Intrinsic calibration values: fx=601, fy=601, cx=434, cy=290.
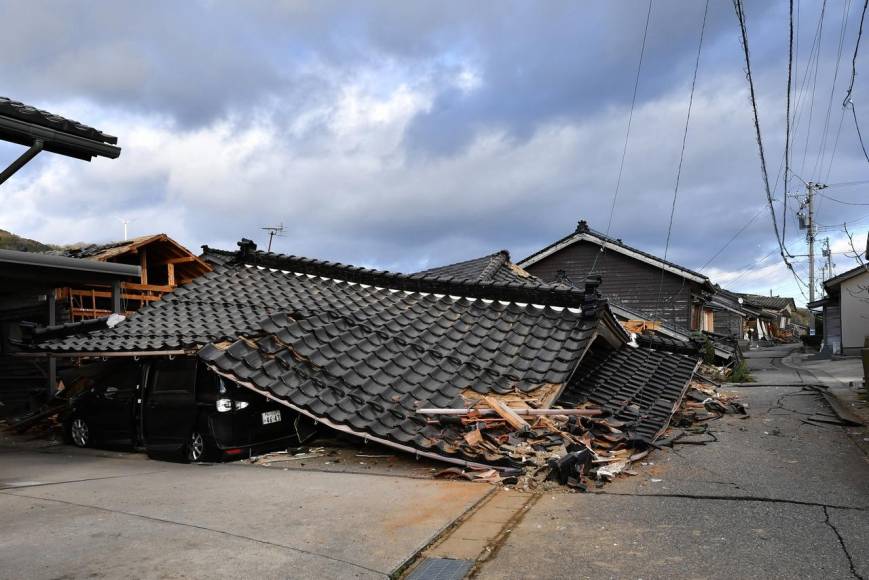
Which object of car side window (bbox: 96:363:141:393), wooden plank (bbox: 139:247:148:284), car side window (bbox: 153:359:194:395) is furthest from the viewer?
wooden plank (bbox: 139:247:148:284)

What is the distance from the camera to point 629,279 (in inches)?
1091

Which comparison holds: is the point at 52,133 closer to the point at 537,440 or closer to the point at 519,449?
the point at 519,449

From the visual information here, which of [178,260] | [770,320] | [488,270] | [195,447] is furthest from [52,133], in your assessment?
[770,320]

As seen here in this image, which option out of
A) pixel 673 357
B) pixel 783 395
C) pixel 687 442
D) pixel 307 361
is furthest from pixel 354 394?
pixel 783 395

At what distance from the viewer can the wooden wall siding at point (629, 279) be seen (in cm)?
2698

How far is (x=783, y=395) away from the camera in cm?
1429

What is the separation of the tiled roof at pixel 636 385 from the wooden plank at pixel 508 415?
4.35ft

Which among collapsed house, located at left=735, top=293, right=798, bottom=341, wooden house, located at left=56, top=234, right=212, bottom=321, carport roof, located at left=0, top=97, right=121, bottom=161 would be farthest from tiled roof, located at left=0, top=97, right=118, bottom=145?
collapsed house, located at left=735, top=293, right=798, bottom=341

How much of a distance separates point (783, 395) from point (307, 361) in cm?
1197

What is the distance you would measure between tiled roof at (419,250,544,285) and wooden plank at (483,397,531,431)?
22.1 ft

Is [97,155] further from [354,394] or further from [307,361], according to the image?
[354,394]

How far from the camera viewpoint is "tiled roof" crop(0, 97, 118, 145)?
6.21 metres

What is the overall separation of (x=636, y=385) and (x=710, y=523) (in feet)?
18.4

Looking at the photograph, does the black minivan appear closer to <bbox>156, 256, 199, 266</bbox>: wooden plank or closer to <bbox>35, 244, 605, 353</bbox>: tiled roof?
<bbox>35, 244, 605, 353</bbox>: tiled roof
